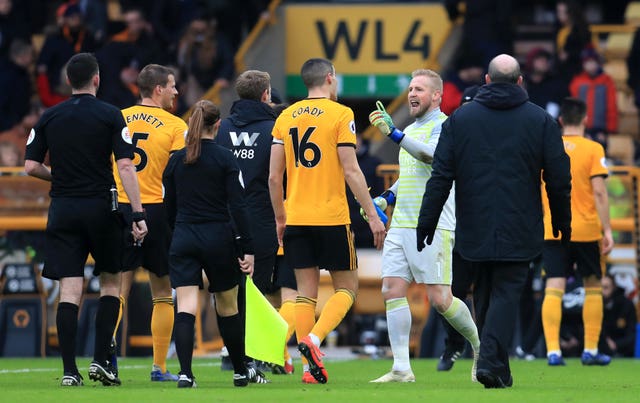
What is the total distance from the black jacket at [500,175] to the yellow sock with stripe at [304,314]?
5.59ft

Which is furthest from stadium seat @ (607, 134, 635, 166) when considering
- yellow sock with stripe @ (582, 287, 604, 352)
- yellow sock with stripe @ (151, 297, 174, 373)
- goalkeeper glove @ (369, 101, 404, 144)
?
goalkeeper glove @ (369, 101, 404, 144)

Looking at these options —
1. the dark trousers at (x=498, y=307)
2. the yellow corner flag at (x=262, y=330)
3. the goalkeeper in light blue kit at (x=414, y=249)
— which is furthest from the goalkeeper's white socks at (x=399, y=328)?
the dark trousers at (x=498, y=307)

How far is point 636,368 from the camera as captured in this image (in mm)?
15477

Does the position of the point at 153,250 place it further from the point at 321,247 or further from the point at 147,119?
the point at 321,247

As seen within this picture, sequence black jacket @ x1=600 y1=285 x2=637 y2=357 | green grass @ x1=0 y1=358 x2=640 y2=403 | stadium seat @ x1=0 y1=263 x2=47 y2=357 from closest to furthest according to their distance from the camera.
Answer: green grass @ x1=0 y1=358 x2=640 y2=403
black jacket @ x1=600 y1=285 x2=637 y2=357
stadium seat @ x1=0 y1=263 x2=47 y2=357

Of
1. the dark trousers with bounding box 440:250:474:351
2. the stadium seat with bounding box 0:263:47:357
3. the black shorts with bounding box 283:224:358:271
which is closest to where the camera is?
the black shorts with bounding box 283:224:358:271

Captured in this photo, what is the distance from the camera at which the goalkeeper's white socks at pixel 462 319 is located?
12344 millimetres

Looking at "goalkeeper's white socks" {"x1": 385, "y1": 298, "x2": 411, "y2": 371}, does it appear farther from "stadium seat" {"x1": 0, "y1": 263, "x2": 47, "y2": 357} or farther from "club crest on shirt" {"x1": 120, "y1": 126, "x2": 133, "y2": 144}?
"stadium seat" {"x1": 0, "y1": 263, "x2": 47, "y2": 357}

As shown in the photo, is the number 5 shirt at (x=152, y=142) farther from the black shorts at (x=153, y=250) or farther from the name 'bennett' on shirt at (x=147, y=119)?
the black shorts at (x=153, y=250)

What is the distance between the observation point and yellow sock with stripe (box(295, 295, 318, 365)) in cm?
1255

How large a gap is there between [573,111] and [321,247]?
441 cm

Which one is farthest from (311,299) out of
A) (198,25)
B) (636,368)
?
(198,25)

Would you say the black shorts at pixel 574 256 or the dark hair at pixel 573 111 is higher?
the dark hair at pixel 573 111

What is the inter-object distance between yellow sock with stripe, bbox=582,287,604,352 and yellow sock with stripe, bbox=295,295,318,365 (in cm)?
432
